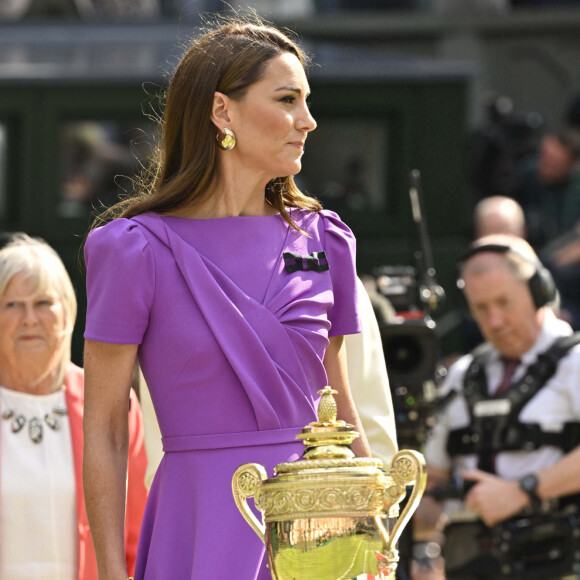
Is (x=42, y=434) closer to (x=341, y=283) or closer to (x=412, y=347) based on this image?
(x=412, y=347)

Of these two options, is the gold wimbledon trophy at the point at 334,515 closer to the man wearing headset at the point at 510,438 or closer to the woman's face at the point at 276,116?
the woman's face at the point at 276,116

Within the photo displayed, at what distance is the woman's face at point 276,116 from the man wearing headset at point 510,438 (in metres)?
2.90

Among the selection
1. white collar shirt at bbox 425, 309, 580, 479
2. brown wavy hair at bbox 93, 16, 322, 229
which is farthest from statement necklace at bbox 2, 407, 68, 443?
brown wavy hair at bbox 93, 16, 322, 229

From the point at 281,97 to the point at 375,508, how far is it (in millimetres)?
881

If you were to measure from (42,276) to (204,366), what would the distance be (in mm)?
2002

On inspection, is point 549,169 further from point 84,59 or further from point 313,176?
point 84,59

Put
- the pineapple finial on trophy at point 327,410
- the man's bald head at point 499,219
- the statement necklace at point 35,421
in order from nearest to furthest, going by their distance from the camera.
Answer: the pineapple finial on trophy at point 327,410, the statement necklace at point 35,421, the man's bald head at point 499,219

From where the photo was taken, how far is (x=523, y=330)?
5992 millimetres

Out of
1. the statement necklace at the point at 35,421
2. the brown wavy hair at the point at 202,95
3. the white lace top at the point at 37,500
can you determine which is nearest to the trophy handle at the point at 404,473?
the brown wavy hair at the point at 202,95

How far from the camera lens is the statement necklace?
4.74 meters

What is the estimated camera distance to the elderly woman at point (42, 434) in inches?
179

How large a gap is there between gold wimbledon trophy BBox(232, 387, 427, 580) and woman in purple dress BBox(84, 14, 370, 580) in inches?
9.5

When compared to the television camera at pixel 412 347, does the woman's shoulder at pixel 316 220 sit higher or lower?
lower

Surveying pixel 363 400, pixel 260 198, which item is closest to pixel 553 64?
pixel 363 400
